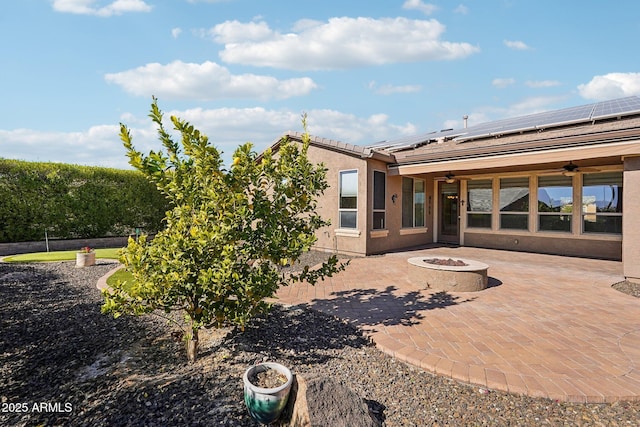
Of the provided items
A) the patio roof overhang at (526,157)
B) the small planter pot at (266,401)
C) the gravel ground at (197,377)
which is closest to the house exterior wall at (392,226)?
the patio roof overhang at (526,157)

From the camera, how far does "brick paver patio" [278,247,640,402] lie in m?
3.48

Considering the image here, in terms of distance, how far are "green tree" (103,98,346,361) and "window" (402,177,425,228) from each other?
9.66 meters

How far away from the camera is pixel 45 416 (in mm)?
2912

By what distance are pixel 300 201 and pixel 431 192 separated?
11.4 meters

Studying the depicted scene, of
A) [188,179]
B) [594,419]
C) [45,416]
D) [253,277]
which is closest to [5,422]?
[45,416]

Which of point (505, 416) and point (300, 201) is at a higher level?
point (300, 201)

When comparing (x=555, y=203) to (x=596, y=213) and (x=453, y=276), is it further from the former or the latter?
(x=453, y=276)

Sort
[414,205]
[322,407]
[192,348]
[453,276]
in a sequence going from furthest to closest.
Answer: [414,205]
[453,276]
[192,348]
[322,407]

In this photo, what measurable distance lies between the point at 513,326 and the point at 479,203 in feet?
30.1

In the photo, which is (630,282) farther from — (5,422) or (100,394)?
(5,422)

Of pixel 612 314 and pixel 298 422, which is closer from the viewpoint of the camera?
pixel 298 422

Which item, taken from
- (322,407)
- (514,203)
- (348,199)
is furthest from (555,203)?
(322,407)

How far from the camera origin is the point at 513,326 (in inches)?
196

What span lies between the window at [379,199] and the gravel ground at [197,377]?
652 centimetres
